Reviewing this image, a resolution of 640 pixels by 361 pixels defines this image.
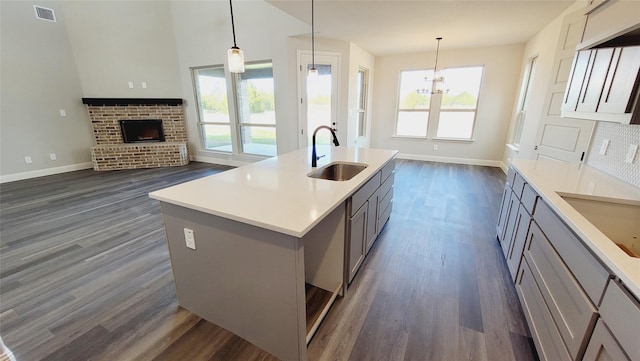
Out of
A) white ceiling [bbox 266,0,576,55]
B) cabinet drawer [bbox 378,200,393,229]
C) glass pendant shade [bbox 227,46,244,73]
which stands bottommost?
cabinet drawer [bbox 378,200,393,229]

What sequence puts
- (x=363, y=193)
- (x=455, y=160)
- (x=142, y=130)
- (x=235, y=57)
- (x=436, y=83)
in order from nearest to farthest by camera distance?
(x=363, y=193) < (x=235, y=57) < (x=436, y=83) < (x=142, y=130) < (x=455, y=160)

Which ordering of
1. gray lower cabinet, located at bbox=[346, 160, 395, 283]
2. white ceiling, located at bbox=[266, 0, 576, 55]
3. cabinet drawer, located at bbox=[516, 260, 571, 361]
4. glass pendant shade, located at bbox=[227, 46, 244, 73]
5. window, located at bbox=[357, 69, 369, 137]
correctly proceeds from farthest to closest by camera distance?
window, located at bbox=[357, 69, 369, 137] → white ceiling, located at bbox=[266, 0, 576, 55] → glass pendant shade, located at bbox=[227, 46, 244, 73] → gray lower cabinet, located at bbox=[346, 160, 395, 283] → cabinet drawer, located at bbox=[516, 260, 571, 361]

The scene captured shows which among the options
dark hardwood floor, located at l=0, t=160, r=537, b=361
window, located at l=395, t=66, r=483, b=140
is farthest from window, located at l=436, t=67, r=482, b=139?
dark hardwood floor, located at l=0, t=160, r=537, b=361

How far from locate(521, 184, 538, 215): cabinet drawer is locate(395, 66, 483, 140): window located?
3.86 meters

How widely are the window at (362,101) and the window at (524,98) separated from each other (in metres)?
3.02

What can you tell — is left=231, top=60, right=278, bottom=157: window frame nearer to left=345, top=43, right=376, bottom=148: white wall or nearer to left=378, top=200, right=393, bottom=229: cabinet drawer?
left=345, top=43, right=376, bottom=148: white wall

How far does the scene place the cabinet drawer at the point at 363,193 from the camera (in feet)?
5.84

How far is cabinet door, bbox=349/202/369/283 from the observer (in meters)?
1.85

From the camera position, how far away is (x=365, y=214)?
2.09 m

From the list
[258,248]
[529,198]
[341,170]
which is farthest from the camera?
[341,170]

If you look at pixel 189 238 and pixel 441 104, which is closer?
pixel 189 238

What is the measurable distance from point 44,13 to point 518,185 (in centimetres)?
760

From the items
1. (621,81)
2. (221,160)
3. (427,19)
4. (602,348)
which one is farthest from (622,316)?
(221,160)

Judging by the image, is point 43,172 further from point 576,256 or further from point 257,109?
point 576,256
